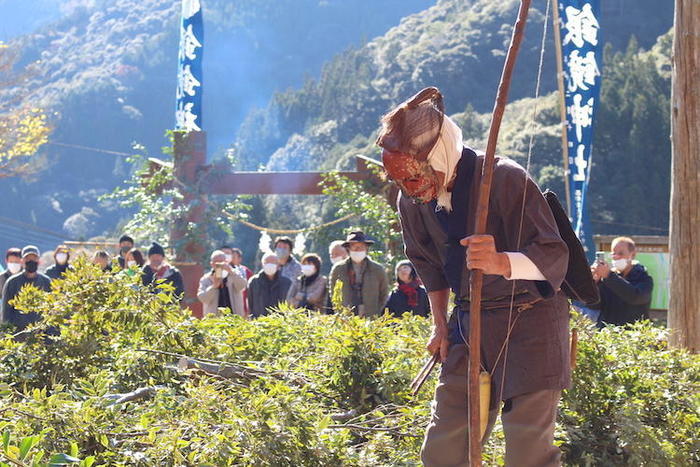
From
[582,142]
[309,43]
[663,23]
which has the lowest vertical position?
[582,142]

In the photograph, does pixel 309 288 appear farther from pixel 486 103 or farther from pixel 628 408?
pixel 486 103

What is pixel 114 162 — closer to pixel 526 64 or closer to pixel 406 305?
pixel 526 64

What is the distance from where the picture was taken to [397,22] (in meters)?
95.1

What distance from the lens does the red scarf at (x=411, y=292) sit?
9602mm

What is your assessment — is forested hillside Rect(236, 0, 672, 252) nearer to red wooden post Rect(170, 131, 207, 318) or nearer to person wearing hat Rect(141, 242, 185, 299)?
red wooden post Rect(170, 131, 207, 318)

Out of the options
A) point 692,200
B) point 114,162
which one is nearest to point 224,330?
point 692,200

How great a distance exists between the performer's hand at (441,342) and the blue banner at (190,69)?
12.5 metres

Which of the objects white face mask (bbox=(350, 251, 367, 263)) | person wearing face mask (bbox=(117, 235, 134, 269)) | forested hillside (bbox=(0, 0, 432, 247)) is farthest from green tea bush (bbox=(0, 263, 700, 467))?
forested hillside (bbox=(0, 0, 432, 247))

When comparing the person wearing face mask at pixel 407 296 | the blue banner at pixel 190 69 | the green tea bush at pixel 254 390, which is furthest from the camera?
the blue banner at pixel 190 69

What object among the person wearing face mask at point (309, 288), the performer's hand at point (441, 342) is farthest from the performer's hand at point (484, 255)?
the person wearing face mask at point (309, 288)

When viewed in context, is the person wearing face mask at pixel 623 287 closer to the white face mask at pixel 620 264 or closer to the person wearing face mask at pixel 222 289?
the white face mask at pixel 620 264

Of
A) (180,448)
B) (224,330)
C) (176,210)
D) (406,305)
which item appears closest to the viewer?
(180,448)

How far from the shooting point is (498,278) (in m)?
3.80

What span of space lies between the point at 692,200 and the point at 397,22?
9019cm
